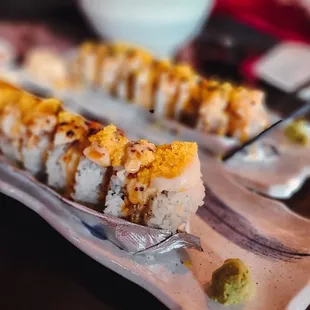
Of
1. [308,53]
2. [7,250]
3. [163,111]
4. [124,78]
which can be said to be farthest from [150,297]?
[308,53]

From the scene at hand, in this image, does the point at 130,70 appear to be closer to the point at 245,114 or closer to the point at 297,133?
the point at 245,114

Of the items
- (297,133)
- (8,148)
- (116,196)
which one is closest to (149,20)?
(297,133)

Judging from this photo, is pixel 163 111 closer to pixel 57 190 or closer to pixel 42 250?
pixel 57 190

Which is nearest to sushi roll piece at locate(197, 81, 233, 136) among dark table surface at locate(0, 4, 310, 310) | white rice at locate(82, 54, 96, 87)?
dark table surface at locate(0, 4, 310, 310)

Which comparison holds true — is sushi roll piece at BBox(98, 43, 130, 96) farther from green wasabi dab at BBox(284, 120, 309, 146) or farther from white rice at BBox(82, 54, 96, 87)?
green wasabi dab at BBox(284, 120, 309, 146)

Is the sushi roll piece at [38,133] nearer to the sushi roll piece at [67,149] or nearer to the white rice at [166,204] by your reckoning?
the sushi roll piece at [67,149]

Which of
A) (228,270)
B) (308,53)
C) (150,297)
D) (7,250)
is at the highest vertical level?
(308,53)
